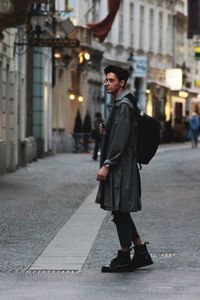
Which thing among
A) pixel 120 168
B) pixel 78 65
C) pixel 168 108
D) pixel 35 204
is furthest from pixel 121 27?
pixel 120 168

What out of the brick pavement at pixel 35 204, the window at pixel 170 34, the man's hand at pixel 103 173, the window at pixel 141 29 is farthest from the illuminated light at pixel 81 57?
the man's hand at pixel 103 173

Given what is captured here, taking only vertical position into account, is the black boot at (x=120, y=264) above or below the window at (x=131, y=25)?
below

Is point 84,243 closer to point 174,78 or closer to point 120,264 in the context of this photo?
point 120,264

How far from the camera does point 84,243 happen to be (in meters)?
12.6

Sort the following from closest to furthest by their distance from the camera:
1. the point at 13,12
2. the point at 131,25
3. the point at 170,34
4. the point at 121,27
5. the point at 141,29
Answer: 1. the point at 13,12
2. the point at 121,27
3. the point at 131,25
4. the point at 141,29
5. the point at 170,34

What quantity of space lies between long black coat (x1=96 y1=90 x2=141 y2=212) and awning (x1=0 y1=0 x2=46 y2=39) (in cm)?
1264

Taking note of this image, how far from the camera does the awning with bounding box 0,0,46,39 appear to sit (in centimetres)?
2255

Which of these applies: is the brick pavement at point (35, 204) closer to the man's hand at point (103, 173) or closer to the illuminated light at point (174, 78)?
the man's hand at point (103, 173)

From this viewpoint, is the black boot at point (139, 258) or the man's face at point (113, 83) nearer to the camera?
the man's face at point (113, 83)

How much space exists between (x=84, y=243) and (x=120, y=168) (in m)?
2.63

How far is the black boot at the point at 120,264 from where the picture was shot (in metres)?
10.3

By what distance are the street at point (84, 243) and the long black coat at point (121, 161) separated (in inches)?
27.1

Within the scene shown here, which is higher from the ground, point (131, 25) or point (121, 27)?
point (131, 25)

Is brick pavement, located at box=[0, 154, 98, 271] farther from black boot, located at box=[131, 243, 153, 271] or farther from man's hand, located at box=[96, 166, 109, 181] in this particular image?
man's hand, located at box=[96, 166, 109, 181]
